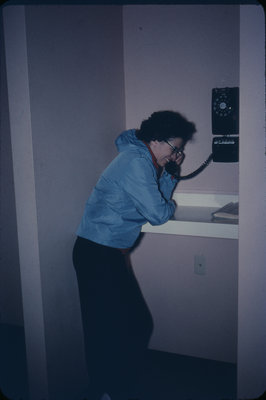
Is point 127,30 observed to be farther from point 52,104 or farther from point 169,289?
point 169,289

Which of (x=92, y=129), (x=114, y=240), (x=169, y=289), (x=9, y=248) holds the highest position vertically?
(x=92, y=129)

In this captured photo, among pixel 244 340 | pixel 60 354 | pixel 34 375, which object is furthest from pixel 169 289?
pixel 244 340

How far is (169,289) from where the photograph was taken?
2350 mm

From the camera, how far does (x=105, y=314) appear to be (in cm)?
167

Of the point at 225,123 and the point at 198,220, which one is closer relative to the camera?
the point at 198,220

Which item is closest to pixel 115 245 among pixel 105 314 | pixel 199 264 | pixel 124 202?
pixel 124 202

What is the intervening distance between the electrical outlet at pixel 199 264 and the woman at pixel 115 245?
0.59m

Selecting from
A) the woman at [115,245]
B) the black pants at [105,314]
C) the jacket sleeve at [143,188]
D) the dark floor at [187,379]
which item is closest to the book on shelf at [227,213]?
the woman at [115,245]

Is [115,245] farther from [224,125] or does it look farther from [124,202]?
[224,125]

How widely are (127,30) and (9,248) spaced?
1.72 m

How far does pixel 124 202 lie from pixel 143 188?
0.12 metres

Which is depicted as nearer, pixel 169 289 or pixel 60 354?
pixel 60 354
